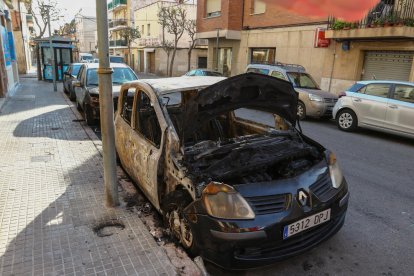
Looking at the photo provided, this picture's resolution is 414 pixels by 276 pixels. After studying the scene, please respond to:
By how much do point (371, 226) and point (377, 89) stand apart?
6.35m

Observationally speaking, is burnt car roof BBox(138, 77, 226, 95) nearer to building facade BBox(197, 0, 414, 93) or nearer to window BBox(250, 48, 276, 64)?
building facade BBox(197, 0, 414, 93)

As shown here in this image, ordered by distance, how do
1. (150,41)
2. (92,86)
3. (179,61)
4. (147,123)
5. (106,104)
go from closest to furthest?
(106,104) → (147,123) → (92,86) → (179,61) → (150,41)

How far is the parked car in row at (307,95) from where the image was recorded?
36.6ft

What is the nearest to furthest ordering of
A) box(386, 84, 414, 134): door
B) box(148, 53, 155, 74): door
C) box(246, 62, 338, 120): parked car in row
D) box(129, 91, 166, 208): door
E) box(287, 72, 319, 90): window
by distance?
box(129, 91, 166, 208): door → box(386, 84, 414, 134): door → box(246, 62, 338, 120): parked car in row → box(287, 72, 319, 90): window → box(148, 53, 155, 74): door

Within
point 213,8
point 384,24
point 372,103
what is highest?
point 213,8

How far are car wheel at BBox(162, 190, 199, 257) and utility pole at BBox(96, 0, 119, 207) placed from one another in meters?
0.91

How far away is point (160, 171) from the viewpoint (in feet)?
11.7

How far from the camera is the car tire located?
385 inches

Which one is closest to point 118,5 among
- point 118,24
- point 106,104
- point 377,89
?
point 118,24

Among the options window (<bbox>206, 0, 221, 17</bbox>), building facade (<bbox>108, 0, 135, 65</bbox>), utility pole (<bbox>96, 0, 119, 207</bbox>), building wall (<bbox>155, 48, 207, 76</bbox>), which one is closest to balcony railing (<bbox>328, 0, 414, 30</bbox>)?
window (<bbox>206, 0, 221, 17</bbox>)

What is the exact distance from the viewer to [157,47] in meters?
39.2

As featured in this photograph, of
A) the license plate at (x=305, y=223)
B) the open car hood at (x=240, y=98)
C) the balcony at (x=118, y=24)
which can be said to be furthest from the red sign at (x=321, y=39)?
the balcony at (x=118, y=24)

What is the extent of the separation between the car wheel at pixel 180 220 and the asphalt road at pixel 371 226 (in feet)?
1.09

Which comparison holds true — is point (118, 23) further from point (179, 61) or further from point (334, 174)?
point (334, 174)
